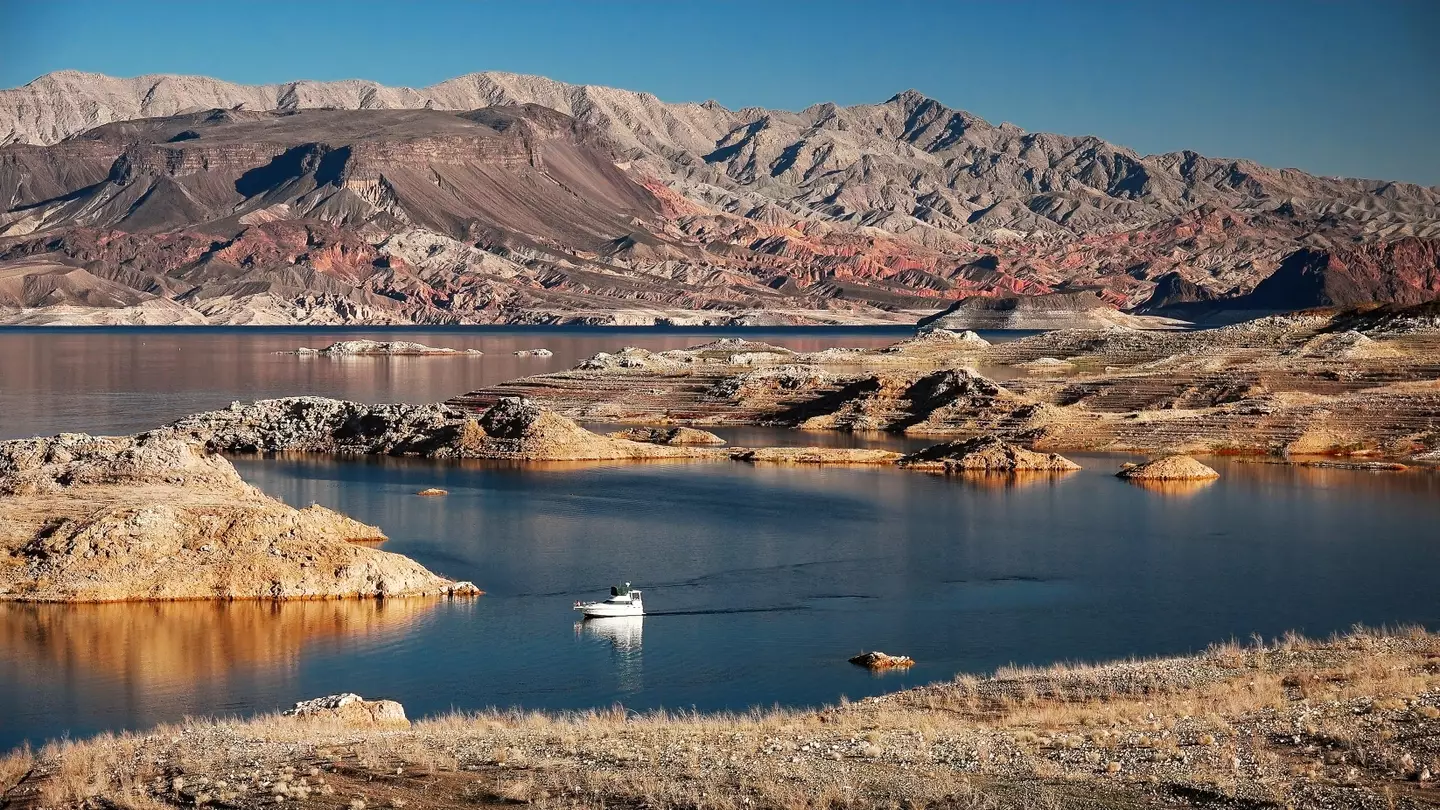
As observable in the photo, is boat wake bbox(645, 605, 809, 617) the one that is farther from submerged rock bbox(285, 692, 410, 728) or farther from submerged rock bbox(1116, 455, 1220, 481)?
submerged rock bbox(1116, 455, 1220, 481)

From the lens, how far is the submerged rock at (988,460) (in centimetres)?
6500

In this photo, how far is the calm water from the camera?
29250mm

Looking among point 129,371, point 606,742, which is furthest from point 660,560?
point 129,371

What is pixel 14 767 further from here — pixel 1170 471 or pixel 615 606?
pixel 1170 471

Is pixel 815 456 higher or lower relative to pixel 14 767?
higher

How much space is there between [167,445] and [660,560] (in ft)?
44.2

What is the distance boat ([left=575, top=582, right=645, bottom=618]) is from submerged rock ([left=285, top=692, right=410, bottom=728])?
8926 mm

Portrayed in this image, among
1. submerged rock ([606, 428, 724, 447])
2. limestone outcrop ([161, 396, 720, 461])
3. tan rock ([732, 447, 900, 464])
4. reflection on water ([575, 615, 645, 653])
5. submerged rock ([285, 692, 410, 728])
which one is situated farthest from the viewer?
submerged rock ([606, 428, 724, 447])

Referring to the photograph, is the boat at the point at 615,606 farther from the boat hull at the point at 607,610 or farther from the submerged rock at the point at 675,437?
the submerged rock at the point at 675,437

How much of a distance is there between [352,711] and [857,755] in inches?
343

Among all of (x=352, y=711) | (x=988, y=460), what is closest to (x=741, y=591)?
(x=352, y=711)

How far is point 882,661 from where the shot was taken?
99.6 ft

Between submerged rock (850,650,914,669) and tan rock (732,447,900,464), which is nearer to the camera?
submerged rock (850,650,914,669)

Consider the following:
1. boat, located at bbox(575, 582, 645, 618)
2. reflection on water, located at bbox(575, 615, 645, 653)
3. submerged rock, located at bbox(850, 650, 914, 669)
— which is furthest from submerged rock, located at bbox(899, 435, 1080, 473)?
submerged rock, located at bbox(850, 650, 914, 669)
